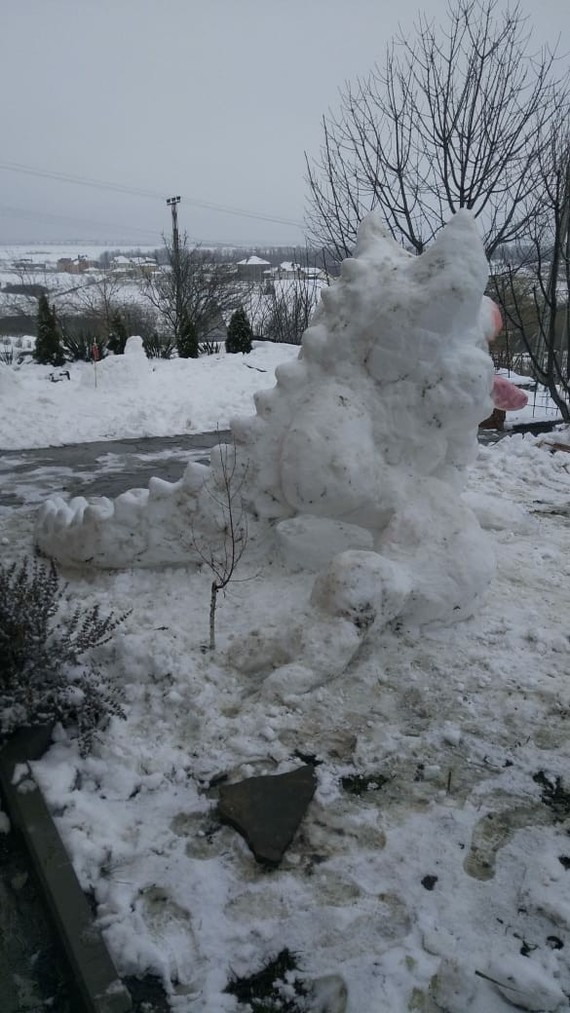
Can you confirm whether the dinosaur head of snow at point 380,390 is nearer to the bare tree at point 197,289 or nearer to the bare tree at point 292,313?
the bare tree at point 292,313

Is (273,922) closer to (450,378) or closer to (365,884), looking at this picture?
(365,884)

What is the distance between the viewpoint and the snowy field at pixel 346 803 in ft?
7.32

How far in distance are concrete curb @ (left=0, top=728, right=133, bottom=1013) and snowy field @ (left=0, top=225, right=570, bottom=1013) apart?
0.07 m

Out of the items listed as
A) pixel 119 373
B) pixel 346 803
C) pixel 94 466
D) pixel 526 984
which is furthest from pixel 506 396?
pixel 119 373

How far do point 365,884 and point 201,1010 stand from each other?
0.70 meters

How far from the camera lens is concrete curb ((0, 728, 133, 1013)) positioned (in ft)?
6.82

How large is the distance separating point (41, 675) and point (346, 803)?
145 cm

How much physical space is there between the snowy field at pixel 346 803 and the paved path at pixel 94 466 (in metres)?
2.99

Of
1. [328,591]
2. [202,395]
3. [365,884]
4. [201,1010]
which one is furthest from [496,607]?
[202,395]

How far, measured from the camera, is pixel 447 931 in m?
2.31

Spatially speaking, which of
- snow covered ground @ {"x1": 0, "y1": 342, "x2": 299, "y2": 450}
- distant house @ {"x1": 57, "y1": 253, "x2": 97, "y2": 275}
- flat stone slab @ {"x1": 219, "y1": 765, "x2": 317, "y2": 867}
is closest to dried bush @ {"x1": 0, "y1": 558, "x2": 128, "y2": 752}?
flat stone slab @ {"x1": 219, "y1": 765, "x2": 317, "y2": 867}

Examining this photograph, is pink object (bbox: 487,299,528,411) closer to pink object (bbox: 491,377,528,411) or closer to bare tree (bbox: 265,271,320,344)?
pink object (bbox: 491,377,528,411)

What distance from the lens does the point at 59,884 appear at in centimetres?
242

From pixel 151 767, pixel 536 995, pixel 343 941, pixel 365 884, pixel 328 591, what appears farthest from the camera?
pixel 328 591
